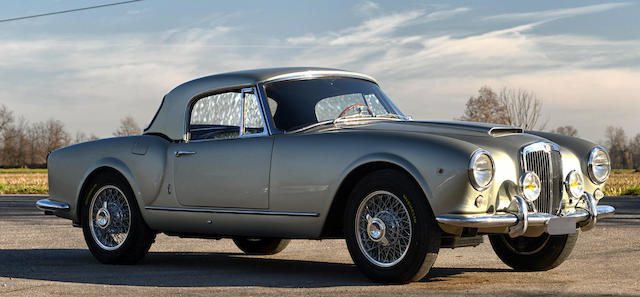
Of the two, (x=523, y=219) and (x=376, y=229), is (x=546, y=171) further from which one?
(x=376, y=229)

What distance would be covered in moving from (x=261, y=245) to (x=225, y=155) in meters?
1.94

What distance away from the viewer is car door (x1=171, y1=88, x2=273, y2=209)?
22.3 ft

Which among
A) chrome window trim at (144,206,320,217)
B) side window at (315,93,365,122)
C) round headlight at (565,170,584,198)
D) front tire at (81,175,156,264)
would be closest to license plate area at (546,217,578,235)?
round headlight at (565,170,584,198)

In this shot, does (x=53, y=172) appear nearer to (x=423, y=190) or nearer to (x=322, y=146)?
(x=322, y=146)

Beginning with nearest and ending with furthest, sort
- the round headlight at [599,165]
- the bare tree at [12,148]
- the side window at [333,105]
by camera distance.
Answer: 1. the round headlight at [599,165]
2. the side window at [333,105]
3. the bare tree at [12,148]

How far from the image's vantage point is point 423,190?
18.7 feet

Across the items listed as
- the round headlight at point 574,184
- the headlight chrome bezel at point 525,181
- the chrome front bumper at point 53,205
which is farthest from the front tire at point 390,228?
the chrome front bumper at point 53,205

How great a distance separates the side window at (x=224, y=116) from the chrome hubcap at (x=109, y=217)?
0.99 metres

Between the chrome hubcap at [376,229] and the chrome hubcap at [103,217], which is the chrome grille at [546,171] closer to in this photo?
the chrome hubcap at [376,229]

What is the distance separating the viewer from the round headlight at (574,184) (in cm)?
631

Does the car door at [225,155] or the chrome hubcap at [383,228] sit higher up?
the car door at [225,155]

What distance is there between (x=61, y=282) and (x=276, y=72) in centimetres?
249

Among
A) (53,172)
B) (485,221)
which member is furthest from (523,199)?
(53,172)

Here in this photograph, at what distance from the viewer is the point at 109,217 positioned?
7.89m
